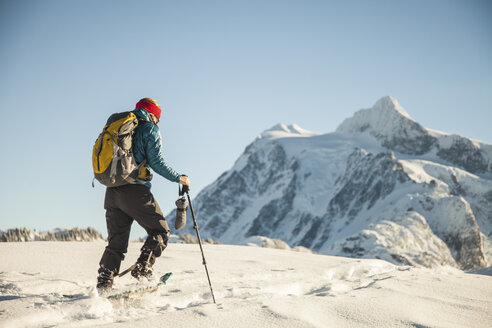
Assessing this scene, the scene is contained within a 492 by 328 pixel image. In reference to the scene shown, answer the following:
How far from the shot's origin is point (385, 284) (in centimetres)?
470

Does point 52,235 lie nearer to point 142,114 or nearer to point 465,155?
point 142,114

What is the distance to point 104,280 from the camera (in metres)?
4.02

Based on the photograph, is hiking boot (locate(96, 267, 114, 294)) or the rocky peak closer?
hiking boot (locate(96, 267, 114, 294))

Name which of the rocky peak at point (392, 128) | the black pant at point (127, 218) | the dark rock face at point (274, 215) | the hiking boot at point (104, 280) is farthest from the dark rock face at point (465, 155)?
the hiking boot at point (104, 280)

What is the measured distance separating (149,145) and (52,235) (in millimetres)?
6045

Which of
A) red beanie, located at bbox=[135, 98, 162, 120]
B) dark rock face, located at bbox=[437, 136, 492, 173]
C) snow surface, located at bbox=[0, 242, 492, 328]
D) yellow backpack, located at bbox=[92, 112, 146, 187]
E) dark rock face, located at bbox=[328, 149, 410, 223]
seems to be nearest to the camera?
snow surface, located at bbox=[0, 242, 492, 328]

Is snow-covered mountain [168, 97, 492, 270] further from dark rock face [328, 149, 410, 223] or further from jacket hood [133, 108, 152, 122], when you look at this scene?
jacket hood [133, 108, 152, 122]

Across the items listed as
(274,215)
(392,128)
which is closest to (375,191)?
(274,215)

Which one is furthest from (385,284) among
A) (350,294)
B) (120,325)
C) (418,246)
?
(418,246)

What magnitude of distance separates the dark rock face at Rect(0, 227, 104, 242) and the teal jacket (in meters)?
5.39

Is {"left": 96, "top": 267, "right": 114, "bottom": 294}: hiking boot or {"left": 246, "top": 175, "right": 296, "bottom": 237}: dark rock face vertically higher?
{"left": 96, "top": 267, "right": 114, "bottom": 294}: hiking boot

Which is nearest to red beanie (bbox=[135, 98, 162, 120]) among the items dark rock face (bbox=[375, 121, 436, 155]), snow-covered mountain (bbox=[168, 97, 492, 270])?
snow-covered mountain (bbox=[168, 97, 492, 270])

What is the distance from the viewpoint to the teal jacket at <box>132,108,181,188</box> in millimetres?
4059

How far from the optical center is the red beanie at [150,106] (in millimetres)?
4309
